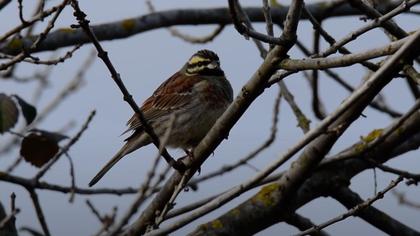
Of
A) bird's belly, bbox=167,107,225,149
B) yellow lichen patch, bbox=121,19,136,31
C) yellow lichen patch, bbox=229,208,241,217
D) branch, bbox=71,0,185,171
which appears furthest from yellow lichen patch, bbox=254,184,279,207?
yellow lichen patch, bbox=121,19,136,31

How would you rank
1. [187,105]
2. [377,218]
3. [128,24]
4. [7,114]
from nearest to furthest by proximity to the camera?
1. [7,114]
2. [377,218]
3. [187,105]
4. [128,24]

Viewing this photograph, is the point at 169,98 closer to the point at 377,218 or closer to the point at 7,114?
the point at 377,218

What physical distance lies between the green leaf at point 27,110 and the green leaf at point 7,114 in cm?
5

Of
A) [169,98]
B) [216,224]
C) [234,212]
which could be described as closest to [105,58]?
[216,224]

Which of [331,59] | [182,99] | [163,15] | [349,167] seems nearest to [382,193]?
[331,59]

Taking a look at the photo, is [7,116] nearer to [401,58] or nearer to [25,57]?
[25,57]

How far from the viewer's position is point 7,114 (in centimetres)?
397

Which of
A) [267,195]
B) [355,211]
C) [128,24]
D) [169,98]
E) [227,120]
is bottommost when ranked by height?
[355,211]

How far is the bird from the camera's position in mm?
6270

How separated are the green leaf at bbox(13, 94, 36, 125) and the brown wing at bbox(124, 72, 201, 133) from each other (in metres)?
2.39

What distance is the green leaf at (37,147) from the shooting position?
416cm

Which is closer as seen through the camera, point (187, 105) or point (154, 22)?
point (187, 105)

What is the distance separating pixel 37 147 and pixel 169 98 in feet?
9.07

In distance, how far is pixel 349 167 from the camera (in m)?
5.55
